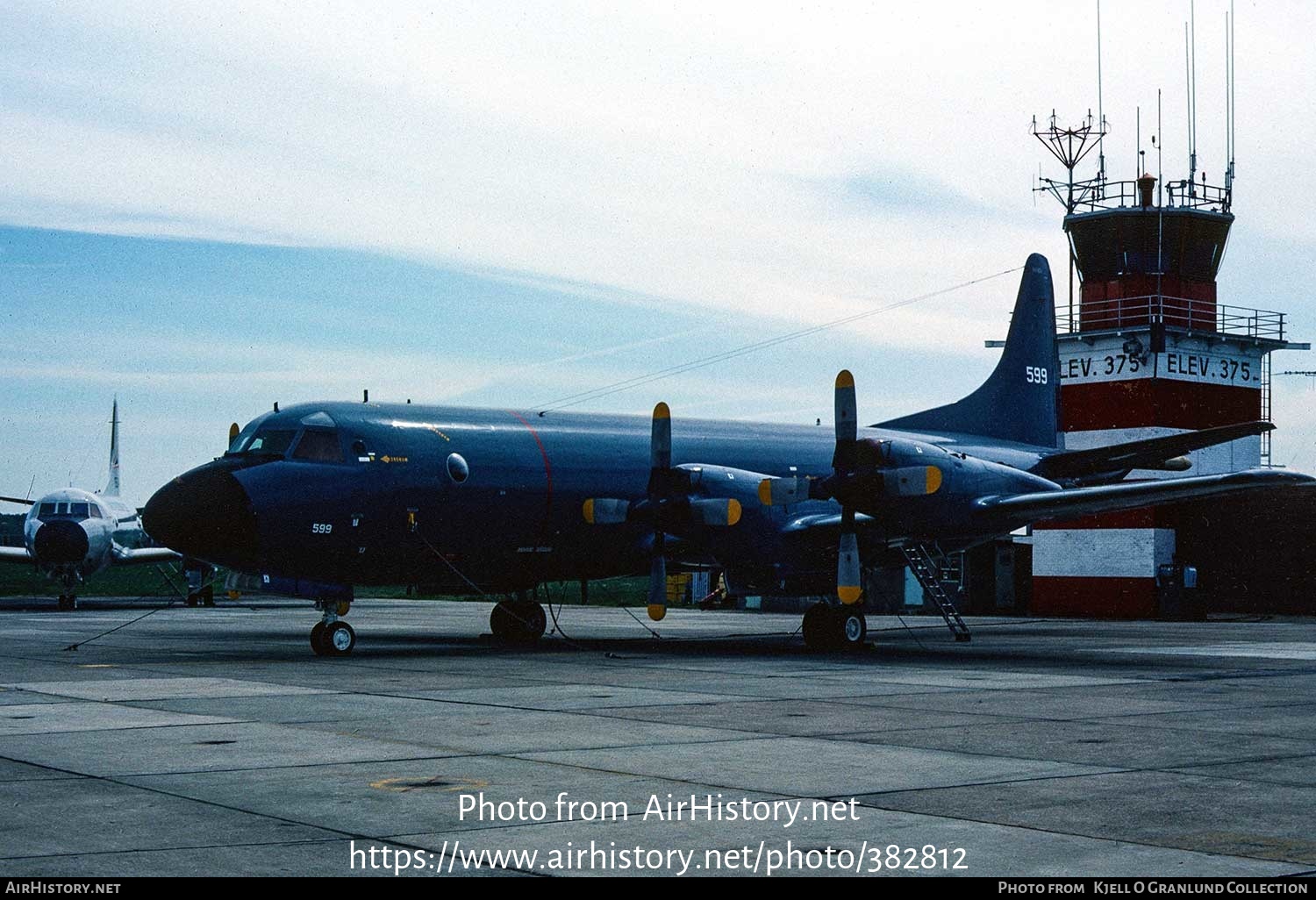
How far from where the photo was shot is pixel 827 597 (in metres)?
25.3

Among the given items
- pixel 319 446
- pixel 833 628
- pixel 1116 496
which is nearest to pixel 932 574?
pixel 833 628

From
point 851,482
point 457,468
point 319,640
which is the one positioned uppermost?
point 457,468

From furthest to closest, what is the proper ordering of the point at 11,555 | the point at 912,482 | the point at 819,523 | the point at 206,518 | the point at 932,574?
1. the point at 11,555
2. the point at 932,574
3. the point at 819,523
4. the point at 912,482
5. the point at 206,518

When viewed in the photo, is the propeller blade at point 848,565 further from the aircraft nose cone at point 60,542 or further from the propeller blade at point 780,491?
the aircraft nose cone at point 60,542

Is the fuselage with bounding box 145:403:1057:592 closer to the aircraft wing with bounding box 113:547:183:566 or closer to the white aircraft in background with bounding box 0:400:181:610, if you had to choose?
the white aircraft in background with bounding box 0:400:181:610

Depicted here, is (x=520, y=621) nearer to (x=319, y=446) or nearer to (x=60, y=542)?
(x=319, y=446)

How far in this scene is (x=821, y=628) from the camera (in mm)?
24531

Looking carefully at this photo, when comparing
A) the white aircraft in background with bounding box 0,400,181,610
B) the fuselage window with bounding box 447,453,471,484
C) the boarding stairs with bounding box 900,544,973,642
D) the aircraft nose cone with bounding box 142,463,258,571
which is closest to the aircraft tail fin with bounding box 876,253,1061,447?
the boarding stairs with bounding box 900,544,973,642

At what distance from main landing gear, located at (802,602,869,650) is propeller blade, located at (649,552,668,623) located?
108 inches

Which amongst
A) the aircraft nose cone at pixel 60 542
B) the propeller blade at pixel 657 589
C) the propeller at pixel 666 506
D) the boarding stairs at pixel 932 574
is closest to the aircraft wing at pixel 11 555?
the aircraft nose cone at pixel 60 542

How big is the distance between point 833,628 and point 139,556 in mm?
29514

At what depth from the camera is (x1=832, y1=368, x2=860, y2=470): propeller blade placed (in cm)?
2262

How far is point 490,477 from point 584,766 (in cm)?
1354

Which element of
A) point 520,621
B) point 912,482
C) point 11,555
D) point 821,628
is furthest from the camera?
point 11,555
